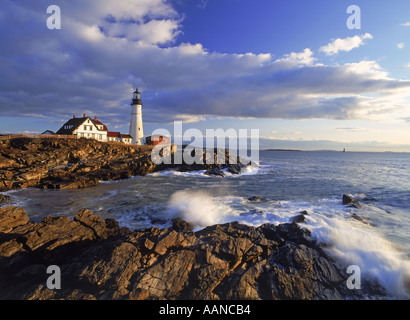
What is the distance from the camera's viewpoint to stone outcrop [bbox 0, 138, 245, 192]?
24781 millimetres

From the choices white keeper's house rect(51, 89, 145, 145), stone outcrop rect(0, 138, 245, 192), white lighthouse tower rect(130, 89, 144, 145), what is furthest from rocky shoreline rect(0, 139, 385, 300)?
white lighthouse tower rect(130, 89, 144, 145)

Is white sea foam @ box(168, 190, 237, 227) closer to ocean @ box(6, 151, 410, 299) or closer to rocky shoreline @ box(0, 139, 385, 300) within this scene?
ocean @ box(6, 151, 410, 299)

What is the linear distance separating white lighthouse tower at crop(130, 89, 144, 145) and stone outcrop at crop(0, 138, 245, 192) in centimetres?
1262

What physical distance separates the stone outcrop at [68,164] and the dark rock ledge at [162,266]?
13947mm

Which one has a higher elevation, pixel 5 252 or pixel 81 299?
pixel 5 252

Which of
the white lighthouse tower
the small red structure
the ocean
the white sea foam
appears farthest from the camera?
the small red structure

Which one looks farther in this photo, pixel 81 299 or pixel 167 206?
pixel 167 206

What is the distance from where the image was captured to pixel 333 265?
8742 millimetres

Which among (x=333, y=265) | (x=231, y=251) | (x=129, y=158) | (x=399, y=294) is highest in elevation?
(x=129, y=158)

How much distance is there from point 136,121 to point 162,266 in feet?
170

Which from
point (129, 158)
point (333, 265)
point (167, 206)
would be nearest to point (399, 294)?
point (333, 265)

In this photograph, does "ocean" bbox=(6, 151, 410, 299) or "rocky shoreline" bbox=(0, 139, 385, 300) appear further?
"ocean" bbox=(6, 151, 410, 299)
